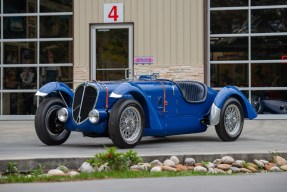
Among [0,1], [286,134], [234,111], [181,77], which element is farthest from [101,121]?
[0,1]

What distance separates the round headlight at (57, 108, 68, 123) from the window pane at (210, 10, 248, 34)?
9.89 m

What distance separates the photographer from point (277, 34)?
65.2ft

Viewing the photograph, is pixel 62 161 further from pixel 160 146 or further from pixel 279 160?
pixel 279 160

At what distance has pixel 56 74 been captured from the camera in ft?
68.4

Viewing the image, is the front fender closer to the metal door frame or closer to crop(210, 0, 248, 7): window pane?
the metal door frame

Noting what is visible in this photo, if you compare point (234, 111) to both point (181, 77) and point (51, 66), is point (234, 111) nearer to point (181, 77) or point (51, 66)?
point (181, 77)

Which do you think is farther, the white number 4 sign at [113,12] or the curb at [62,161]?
the white number 4 sign at [113,12]

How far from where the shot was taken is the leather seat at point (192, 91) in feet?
39.9

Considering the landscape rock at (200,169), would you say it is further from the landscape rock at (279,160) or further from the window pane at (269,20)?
the window pane at (269,20)

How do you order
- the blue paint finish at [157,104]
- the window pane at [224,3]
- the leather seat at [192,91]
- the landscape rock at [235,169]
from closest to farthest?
the landscape rock at [235,169]
the blue paint finish at [157,104]
the leather seat at [192,91]
the window pane at [224,3]

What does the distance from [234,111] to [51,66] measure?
955 centimetres

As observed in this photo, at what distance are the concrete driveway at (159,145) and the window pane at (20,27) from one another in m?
6.31

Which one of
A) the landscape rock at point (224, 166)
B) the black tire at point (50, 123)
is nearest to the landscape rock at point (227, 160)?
the landscape rock at point (224, 166)

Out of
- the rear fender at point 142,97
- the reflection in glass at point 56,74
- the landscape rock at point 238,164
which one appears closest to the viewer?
the landscape rock at point 238,164
